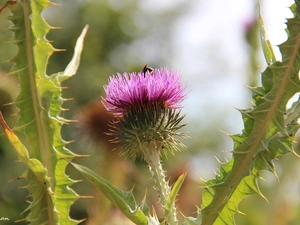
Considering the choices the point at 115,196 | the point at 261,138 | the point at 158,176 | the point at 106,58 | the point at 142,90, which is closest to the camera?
Answer: the point at 115,196

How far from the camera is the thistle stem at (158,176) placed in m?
2.13

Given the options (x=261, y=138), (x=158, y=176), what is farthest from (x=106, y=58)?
(x=261, y=138)

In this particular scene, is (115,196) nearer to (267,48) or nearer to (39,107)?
(39,107)

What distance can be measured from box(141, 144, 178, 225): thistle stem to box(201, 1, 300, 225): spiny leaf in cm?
14

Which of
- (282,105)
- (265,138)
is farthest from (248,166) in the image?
(282,105)

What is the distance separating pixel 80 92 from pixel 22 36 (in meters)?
11.6

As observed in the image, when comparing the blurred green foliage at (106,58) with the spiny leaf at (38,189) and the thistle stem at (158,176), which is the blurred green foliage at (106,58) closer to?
the thistle stem at (158,176)

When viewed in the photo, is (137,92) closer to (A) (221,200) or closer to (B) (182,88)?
(B) (182,88)

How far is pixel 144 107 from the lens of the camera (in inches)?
102

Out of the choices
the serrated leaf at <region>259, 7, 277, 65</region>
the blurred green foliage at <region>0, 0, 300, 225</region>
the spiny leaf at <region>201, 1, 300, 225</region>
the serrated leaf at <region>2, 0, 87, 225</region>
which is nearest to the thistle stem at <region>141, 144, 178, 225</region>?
the spiny leaf at <region>201, 1, 300, 225</region>

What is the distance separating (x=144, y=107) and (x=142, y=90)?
78mm

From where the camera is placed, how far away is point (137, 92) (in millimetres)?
2564

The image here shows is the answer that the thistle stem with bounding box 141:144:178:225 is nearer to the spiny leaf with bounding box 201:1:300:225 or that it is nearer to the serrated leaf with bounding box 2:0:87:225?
the spiny leaf with bounding box 201:1:300:225

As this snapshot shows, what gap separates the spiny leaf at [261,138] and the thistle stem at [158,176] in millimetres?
137
